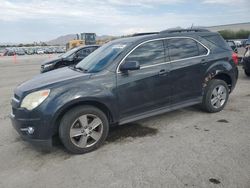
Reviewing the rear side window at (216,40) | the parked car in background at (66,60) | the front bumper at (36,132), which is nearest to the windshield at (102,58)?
the front bumper at (36,132)

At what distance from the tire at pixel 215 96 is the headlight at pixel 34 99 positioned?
3.32m

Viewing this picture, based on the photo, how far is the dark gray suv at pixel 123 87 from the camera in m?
3.94

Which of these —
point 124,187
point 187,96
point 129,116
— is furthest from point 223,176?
point 187,96

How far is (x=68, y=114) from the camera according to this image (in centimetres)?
399

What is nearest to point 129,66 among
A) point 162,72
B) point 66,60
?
point 162,72

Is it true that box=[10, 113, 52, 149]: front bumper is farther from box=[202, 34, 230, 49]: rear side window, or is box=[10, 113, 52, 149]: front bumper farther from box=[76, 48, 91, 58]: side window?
box=[76, 48, 91, 58]: side window

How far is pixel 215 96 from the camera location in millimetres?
5711

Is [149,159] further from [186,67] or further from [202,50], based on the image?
[202,50]

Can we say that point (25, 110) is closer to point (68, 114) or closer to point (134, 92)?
point (68, 114)

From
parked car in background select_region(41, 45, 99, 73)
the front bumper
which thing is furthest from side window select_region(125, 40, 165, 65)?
parked car in background select_region(41, 45, 99, 73)

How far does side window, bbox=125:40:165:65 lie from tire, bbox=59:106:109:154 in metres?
1.17

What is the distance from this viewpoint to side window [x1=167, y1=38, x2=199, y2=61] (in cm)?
507

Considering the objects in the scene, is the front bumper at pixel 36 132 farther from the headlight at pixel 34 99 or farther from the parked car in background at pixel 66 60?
the parked car in background at pixel 66 60

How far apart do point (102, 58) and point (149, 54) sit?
86cm
